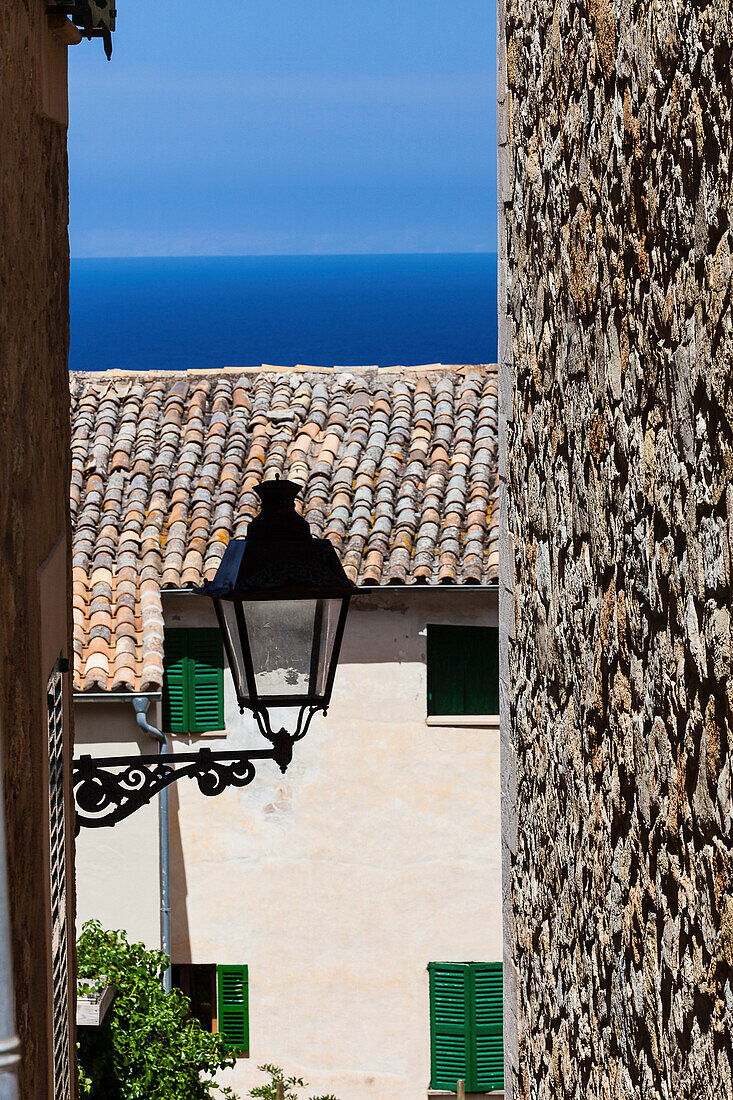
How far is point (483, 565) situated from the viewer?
42.9 feet

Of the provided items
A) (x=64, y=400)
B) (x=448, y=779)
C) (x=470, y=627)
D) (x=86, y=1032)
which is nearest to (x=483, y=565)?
(x=470, y=627)

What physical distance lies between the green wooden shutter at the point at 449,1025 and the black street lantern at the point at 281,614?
9877 millimetres

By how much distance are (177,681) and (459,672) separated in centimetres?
270

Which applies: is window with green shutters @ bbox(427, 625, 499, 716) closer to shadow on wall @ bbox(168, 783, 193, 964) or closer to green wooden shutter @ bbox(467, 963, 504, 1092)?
green wooden shutter @ bbox(467, 963, 504, 1092)

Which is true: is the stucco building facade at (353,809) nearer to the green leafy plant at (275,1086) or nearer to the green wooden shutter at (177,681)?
the green wooden shutter at (177,681)

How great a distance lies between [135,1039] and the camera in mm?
9844

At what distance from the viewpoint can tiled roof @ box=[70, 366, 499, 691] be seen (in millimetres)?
13094

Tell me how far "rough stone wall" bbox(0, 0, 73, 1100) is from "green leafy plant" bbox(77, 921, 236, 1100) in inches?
229

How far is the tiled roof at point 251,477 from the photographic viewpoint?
13.1 metres

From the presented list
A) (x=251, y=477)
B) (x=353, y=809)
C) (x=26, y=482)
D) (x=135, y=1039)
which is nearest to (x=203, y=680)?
(x=353, y=809)

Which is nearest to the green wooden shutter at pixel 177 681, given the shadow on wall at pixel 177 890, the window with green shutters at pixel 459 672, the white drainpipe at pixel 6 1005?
the shadow on wall at pixel 177 890

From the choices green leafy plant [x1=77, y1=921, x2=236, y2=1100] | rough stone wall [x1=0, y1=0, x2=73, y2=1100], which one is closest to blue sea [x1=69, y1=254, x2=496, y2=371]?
green leafy plant [x1=77, y1=921, x2=236, y2=1100]

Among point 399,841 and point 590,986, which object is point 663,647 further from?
point 399,841

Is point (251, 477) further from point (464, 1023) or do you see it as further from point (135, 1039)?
point (135, 1039)
